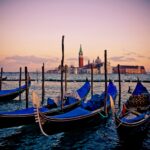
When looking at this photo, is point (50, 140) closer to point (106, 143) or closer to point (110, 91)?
point (106, 143)

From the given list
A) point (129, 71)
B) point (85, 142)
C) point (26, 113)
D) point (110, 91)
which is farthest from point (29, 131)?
point (129, 71)

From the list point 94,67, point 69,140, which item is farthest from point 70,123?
point 94,67

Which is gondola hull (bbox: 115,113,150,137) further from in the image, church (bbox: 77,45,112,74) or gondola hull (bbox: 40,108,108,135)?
church (bbox: 77,45,112,74)

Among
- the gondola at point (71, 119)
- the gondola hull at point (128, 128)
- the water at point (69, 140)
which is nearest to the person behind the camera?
the gondola at point (71, 119)

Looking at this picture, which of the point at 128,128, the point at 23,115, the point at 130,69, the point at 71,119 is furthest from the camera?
the point at 130,69

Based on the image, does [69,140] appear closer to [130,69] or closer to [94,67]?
[94,67]

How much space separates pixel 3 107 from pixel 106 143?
11388 mm

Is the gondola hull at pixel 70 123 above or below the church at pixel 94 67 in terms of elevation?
below

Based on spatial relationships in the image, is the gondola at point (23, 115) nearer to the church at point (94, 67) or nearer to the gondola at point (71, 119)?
the gondola at point (71, 119)

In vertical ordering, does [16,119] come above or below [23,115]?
below

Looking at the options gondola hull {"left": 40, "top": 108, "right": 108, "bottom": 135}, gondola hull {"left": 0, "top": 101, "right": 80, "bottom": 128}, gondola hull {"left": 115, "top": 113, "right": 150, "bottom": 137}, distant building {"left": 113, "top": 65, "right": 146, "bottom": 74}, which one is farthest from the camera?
distant building {"left": 113, "top": 65, "right": 146, "bottom": 74}

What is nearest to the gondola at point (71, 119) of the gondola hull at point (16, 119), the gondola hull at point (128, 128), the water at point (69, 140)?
the water at point (69, 140)

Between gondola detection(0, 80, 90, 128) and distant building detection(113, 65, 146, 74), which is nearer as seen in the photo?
gondola detection(0, 80, 90, 128)

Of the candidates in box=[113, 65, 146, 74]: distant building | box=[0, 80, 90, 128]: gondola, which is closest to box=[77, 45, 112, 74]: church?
box=[113, 65, 146, 74]: distant building
